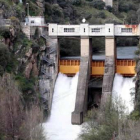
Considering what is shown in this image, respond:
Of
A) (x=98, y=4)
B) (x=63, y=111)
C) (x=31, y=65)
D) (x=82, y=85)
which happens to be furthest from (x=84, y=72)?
(x=98, y=4)

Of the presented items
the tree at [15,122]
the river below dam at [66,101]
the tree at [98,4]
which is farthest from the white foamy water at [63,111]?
the tree at [98,4]

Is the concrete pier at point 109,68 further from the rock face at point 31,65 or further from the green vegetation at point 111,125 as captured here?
the green vegetation at point 111,125

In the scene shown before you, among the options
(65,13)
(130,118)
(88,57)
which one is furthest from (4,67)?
(65,13)

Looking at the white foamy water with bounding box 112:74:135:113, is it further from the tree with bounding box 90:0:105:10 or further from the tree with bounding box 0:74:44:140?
the tree with bounding box 90:0:105:10

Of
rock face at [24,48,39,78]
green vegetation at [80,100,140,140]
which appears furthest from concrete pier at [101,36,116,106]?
green vegetation at [80,100,140,140]

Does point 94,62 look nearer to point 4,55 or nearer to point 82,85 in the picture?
point 82,85

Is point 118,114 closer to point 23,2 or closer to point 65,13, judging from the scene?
point 23,2
